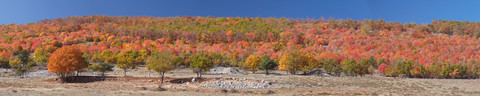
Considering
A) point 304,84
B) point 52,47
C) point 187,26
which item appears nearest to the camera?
point 304,84

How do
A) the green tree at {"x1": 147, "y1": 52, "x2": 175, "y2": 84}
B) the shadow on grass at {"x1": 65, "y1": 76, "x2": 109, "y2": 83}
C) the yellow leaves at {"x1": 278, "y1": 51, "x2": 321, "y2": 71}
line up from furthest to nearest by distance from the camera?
1. the yellow leaves at {"x1": 278, "y1": 51, "x2": 321, "y2": 71}
2. the shadow on grass at {"x1": 65, "y1": 76, "x2": 109, "y2": 83}
3. the green tree at {"x1": 147, "y1": 52, "x2": 175, "y2": 84}

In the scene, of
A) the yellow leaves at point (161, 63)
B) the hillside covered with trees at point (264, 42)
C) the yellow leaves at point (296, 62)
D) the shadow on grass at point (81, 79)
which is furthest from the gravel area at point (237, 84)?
the hillside covered with trees at point (264, 42)

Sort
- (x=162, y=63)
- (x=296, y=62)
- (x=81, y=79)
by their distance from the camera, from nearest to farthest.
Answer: (x=162, y=63) → (x=81, y=79) → (x=296, y=62)

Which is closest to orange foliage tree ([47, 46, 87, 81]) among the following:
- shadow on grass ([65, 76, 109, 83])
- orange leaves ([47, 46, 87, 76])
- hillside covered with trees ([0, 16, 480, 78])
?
orange leaves ([47, 46, 87, 76])

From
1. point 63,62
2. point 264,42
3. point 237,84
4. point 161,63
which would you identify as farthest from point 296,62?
point 264,42

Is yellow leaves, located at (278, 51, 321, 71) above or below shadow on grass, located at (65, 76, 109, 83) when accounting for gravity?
above

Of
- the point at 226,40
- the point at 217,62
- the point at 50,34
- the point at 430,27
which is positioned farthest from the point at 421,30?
the point at 50,34

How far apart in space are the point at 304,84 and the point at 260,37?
11259 centimetres

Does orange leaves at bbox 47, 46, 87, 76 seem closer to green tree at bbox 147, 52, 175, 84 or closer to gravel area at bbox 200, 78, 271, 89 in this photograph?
green tree at bbox 147, 52, 175, 84

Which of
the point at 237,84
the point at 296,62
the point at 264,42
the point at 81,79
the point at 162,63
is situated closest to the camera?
the point at 237,84

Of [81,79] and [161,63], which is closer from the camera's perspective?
[161,63]

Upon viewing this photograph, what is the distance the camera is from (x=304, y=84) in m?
40.3

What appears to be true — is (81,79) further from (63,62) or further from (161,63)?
(161,63)

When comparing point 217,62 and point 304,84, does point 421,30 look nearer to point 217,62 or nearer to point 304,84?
point 217,62
